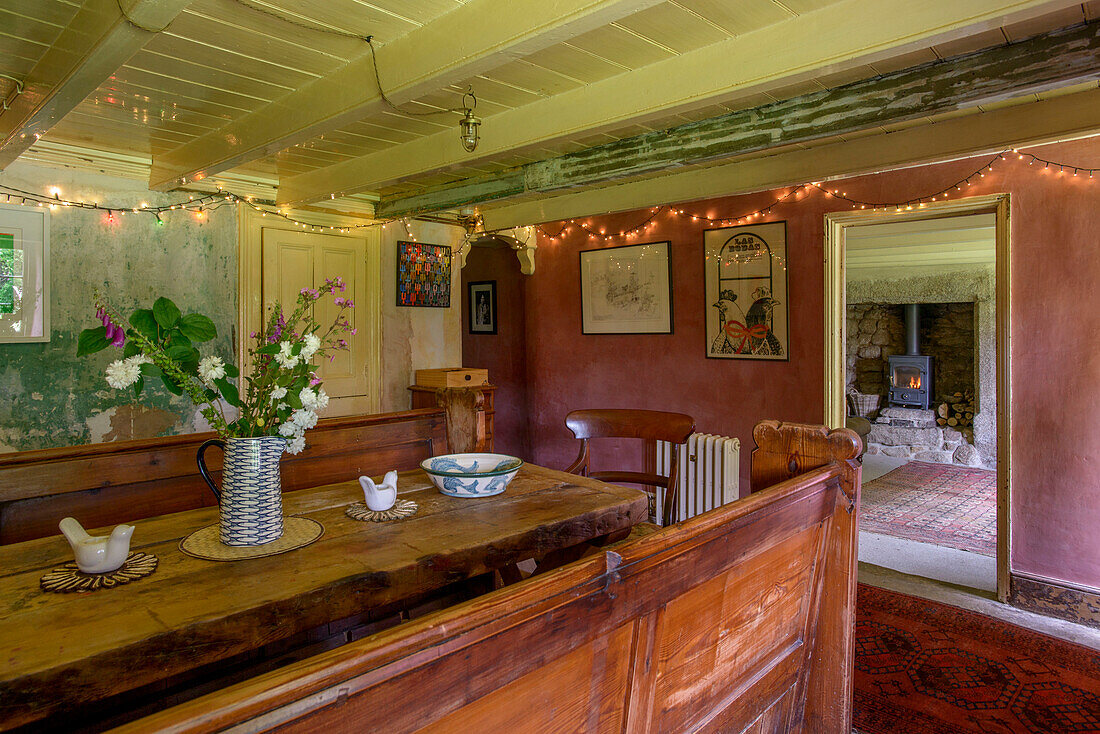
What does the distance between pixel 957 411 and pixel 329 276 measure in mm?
6668

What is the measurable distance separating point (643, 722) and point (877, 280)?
7.52 meters

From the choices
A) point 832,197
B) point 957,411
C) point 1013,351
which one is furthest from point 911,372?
point 1013,351

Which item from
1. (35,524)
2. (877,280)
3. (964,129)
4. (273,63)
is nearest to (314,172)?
(273,63)

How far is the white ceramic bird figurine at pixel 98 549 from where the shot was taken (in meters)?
1.28

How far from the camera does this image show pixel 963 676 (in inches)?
96.3

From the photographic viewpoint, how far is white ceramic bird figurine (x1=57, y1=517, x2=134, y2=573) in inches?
50.6

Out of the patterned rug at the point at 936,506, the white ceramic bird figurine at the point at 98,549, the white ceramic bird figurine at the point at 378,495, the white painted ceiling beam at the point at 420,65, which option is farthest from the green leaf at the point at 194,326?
the patterned rug at the point at 936,506

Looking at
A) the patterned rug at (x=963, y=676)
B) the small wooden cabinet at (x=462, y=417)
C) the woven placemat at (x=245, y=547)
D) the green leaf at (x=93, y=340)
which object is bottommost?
the patterned rug at (x=963, y=676)

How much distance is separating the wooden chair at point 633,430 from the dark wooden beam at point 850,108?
115 centimetres

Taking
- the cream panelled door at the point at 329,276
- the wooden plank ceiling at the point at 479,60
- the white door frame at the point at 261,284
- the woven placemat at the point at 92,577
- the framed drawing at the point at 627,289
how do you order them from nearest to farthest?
the woven placemat at the point at 92,577, the wooden plank ceiling at the point at 479,60, the white door frame at the point at 261,284, the cream panelled door at the point at 329,276, the framed drawing at the point at 627,289

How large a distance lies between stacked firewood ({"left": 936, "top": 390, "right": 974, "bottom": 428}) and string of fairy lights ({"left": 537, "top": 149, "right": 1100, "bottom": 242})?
446cm

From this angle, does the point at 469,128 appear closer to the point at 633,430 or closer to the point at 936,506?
the point at 633,430

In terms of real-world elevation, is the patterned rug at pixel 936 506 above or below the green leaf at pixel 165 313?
below

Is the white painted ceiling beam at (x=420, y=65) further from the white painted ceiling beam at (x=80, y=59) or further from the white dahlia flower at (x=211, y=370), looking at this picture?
the white dahlia flower at (x=211, y=370)
